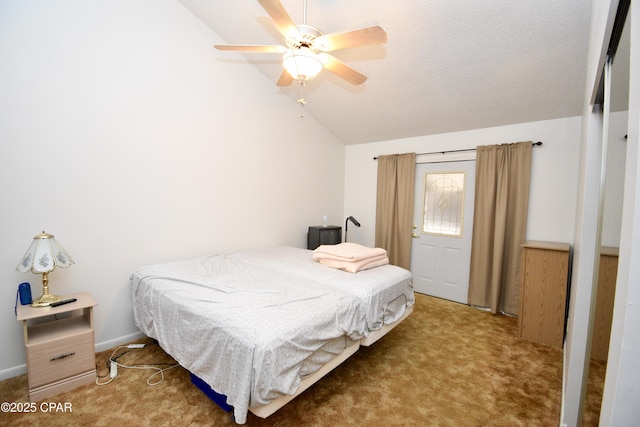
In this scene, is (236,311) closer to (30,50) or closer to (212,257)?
(212,257)

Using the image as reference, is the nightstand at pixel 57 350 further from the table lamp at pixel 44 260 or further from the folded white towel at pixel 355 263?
the folded white towel at pixel 355 263

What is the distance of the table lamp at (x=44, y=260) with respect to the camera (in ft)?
6.10

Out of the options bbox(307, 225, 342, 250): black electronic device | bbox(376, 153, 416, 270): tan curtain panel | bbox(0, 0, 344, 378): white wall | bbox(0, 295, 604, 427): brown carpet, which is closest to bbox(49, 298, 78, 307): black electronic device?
bbox(0, 0, 344, 378): white wall

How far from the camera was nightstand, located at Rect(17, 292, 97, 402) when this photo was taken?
1792mm

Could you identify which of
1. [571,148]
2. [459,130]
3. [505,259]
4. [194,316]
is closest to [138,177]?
[194,316]

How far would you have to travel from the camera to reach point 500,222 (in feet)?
10.7

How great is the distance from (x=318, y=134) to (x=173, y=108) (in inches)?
83.4

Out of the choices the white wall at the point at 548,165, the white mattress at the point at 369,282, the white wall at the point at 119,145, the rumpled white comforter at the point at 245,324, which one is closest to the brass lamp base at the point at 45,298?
the white wall at the point at 119,145

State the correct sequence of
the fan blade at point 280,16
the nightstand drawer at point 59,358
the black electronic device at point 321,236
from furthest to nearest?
the black electronic device at point 321,236 < the nightstand drawer at point 59,358 < the fan blade at point 280,16

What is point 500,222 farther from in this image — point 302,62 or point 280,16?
point 280,16

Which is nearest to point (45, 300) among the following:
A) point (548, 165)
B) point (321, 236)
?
point (321, 236)

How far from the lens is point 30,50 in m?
2.02

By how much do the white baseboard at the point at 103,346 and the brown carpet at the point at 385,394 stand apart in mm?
57

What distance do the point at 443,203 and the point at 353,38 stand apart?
2824 mm
